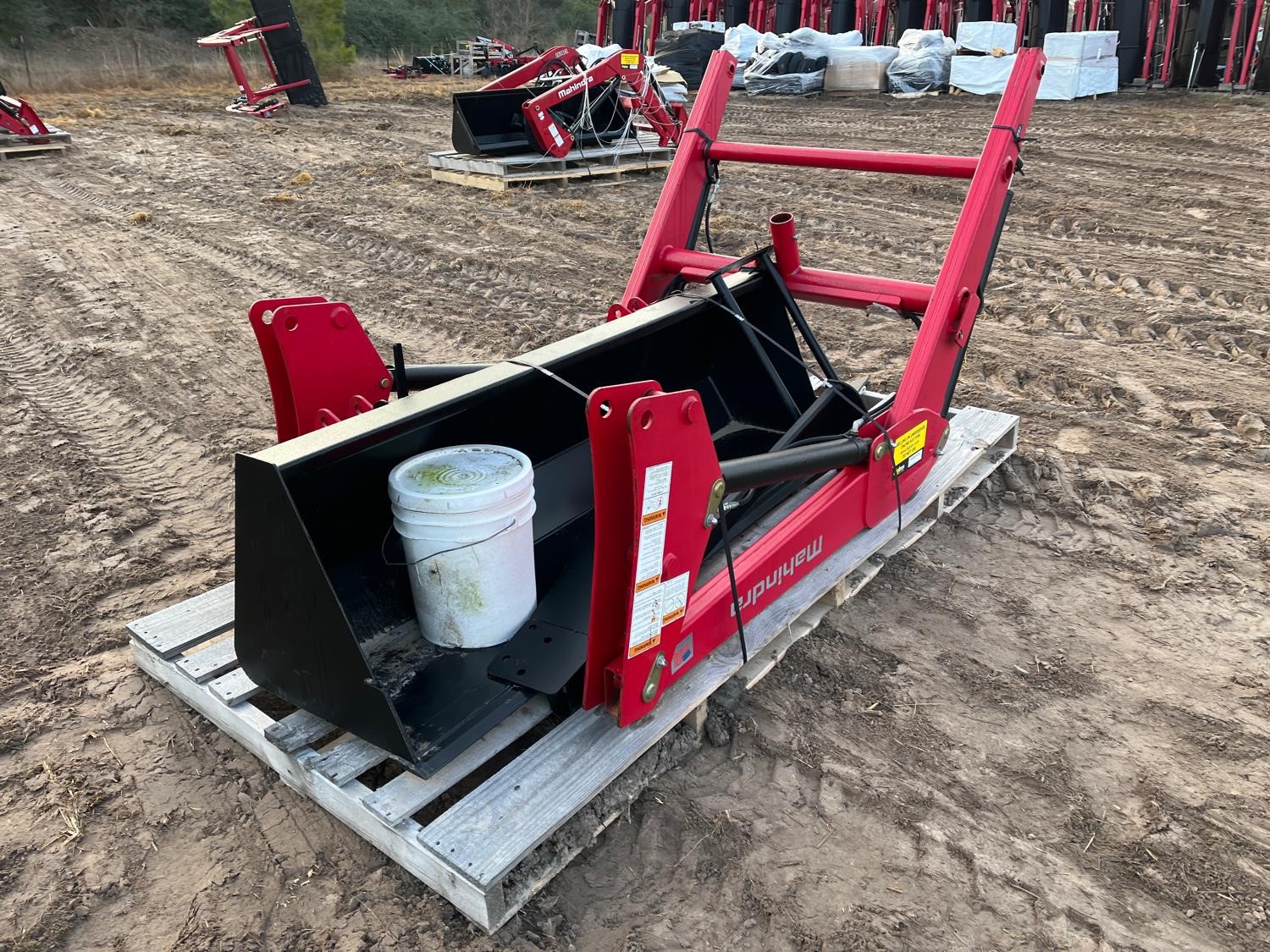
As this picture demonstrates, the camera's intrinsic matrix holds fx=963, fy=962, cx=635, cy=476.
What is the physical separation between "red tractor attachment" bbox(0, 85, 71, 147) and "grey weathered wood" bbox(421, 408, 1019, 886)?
1420 centimetres

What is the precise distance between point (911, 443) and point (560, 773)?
5.69 ft

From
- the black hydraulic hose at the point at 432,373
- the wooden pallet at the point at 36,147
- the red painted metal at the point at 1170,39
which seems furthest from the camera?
the red painted metal at the point at 1170,39

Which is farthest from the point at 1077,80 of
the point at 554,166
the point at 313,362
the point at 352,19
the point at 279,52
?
the point at 352,19

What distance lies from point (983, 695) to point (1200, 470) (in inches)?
76.2

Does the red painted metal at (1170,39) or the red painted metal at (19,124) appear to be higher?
the red painted metal at (1170,39)

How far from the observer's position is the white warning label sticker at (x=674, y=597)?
2.31m

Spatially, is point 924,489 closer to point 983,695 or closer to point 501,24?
point 983,695

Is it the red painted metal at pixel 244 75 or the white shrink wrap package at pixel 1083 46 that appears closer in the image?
the white shrink wrap package at pixel 1083 46

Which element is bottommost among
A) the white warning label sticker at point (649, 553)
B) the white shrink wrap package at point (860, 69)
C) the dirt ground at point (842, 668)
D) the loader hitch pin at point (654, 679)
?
the dirt ground at point (842, 668)

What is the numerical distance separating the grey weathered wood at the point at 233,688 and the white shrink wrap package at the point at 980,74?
1609cm

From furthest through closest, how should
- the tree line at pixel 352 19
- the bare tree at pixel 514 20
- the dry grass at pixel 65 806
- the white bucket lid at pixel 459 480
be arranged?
the bare tree at pixel 514 20
the tree line at pixel 352 19
the dry grass at pixel 65 806
the white bucket lid at pixel 459 480

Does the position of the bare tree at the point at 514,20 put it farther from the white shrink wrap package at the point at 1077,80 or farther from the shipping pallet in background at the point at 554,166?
the shipping pallet in background at the point at 554,166

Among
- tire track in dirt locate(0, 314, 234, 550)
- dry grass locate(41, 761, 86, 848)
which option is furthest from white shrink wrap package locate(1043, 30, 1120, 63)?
dry grass locate(41, 761, 86, 848)

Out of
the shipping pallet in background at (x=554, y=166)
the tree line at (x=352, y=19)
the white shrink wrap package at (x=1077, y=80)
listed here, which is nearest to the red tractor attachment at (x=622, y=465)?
the shipping pallet in background at (x=554, y=166)
